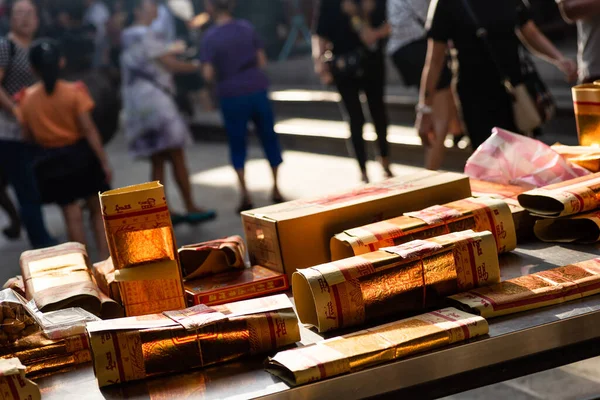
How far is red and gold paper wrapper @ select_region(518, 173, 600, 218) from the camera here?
2.22m

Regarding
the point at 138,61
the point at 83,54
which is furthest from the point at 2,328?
the point at 83,54

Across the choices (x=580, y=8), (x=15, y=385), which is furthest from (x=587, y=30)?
(x=15, y=385)

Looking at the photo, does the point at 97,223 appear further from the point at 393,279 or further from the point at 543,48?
the point at 393,279

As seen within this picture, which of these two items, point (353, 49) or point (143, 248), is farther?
point (353, 49)

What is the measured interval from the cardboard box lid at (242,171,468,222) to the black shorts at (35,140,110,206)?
4.22 meters

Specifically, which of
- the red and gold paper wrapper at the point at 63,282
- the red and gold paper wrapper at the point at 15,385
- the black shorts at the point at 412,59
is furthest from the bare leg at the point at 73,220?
Result: the red and gold paper wrapper at the point at 15,385

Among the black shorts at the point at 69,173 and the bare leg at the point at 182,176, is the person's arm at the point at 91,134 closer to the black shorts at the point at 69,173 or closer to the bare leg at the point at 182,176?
the black shorts at the point at 69,173

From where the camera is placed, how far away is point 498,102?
175 inches

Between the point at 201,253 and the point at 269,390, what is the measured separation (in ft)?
2.29

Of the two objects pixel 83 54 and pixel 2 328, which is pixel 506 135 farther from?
pixel 83 54

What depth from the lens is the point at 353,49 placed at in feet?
23.2

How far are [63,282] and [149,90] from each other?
529 cm

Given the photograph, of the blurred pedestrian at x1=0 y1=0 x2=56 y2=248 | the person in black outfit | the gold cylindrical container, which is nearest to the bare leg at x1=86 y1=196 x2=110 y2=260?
the blurred pedestrian at x1=0 y1=0 x2=56 y2=248

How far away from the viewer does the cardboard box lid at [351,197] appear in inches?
90.0
